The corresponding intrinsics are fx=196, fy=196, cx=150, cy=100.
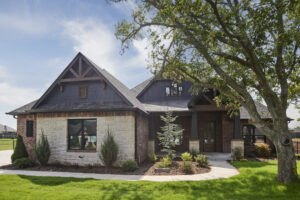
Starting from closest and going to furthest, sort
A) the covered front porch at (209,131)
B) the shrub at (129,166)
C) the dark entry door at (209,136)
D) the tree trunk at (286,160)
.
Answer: the tree trunk at (286,160)
the shrub at (129,166)
the covered front porch at (209,131)
the dark entry door at (209,136)

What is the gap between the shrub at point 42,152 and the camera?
1162 cm

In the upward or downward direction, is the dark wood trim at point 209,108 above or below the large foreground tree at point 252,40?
below

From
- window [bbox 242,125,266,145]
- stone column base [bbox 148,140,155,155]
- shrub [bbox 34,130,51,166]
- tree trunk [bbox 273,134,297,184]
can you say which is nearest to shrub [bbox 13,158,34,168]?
shrub [bbox 34,130,51,166]

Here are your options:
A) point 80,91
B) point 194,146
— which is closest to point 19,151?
point 80,91

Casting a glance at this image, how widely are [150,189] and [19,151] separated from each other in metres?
10.2

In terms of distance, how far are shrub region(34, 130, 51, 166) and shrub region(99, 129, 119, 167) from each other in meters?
3.49

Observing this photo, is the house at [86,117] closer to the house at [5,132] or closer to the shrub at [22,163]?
the shrub at [22,163]

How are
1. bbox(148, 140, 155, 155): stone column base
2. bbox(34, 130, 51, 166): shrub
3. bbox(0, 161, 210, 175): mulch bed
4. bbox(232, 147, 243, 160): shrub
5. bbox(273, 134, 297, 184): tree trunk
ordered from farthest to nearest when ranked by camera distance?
bbox(148, 140, 155, 155): stone column base → bbox(232, 147, 243, 160): shrub → bbox(34, 130, 51, 166): shrub → bbox(0, 161, 210, 175): mulch bed → bbox(273, 134, 297, 184): tree trunk

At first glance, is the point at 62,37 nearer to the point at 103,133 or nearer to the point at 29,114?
the point at 103,133

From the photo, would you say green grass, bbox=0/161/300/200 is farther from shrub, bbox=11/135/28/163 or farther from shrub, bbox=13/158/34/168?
shrub, bbox=11/135/28/163

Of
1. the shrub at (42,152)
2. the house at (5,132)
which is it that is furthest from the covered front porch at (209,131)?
the house at (5,132)

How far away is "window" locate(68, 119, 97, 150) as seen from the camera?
11898mm

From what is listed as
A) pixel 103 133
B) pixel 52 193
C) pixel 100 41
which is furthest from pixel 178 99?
pixel 52 193

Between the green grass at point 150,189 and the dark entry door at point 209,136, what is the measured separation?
27.6 feet
